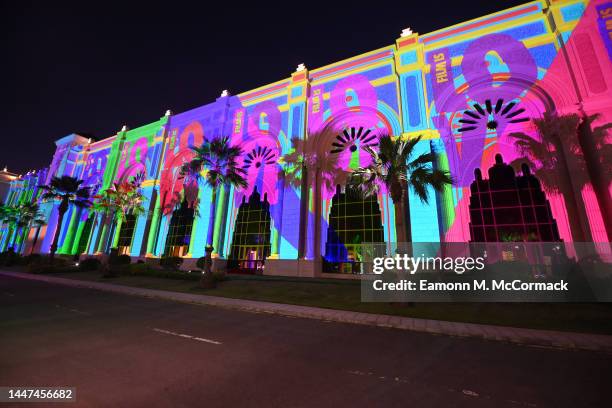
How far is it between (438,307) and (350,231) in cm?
1015

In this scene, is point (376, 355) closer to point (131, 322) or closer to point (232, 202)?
point (131, 322)

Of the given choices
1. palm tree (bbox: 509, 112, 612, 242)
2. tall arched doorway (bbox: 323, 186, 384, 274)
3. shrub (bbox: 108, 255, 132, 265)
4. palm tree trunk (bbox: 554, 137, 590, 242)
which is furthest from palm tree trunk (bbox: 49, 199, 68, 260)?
palm tree trunk (bbox: 554, 137, 590, 242)

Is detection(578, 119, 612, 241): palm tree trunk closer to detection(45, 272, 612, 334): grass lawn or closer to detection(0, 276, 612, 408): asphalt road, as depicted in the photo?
detection(45, 272, 612, 334): grass lawn

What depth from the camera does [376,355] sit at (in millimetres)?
5512

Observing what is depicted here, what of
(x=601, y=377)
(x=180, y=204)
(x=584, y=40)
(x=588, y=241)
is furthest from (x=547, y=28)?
(x=180, y=204)

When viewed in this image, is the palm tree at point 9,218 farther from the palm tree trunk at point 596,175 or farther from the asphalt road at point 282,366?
the palm tree trunk at point 596,175

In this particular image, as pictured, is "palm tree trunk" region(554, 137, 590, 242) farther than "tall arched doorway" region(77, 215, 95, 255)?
No

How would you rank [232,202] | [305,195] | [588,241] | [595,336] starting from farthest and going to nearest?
1. [232,202]
2. [305,195]
3. [588,241]
4. [595,336]

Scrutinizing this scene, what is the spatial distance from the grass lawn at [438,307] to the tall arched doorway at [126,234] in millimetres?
18827

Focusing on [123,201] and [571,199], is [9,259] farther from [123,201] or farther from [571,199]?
[571,199]

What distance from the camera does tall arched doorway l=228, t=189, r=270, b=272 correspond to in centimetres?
2338

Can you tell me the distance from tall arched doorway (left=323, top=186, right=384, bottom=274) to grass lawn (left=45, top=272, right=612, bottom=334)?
3.78m

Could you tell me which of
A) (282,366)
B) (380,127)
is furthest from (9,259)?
(380,127)

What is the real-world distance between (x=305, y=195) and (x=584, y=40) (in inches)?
822
